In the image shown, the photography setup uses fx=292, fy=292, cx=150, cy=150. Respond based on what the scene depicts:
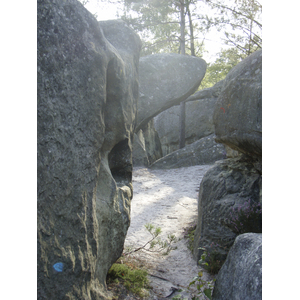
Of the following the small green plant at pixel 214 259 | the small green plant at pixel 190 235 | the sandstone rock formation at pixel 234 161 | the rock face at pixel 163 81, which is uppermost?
the rock face at pixel 163 81

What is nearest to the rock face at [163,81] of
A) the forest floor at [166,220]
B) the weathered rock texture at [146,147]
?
the weathered rock texture at [146,147]

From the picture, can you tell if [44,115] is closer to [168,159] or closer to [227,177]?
[227,177]

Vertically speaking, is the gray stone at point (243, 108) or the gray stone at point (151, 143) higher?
the gray stone at point (243, 108)

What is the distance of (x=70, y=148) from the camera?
1.95 m

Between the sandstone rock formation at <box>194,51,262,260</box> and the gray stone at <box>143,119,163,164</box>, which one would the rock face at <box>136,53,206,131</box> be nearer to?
the gray stone at <box>143,119,163,164</box>

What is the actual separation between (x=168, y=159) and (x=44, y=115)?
8.77 m

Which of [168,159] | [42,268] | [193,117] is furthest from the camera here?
[193,117]

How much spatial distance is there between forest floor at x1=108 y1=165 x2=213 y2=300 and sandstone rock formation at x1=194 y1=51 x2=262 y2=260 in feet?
1.19

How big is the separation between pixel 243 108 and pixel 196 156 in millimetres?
7120

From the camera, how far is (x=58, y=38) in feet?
5.99

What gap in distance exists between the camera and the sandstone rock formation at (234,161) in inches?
124

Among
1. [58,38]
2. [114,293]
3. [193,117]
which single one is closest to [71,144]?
[58,38]

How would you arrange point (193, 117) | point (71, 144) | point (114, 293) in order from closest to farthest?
point (71, 144) → point (114, 293) → point (193, 117)

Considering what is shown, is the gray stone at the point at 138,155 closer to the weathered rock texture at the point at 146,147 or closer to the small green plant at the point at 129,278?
the weathered rock texture at the point at 146,147
